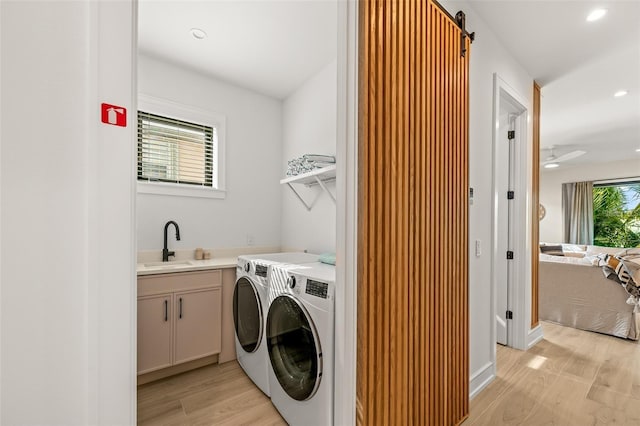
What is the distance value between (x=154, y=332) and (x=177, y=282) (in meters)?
0.37

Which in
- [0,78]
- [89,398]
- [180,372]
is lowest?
[180,372]

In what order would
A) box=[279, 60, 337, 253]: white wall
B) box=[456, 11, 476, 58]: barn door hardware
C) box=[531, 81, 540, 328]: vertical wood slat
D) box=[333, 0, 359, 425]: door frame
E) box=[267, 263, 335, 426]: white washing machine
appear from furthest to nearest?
box=[531, 81, 540, 328]: vertical wood slat
box=[279, 60, 337, 253]: white wall
box=[456, 11, 476, 58]: barn door hardware
box=[267, 263, 335, 426]: white washing machine
box=[333, 0, 359, 425]: door frame

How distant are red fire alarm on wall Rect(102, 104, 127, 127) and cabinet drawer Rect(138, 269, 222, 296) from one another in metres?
1.60

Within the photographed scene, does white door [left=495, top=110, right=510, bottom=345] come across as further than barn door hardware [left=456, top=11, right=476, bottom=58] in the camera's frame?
Yes

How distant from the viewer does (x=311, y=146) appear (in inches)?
114

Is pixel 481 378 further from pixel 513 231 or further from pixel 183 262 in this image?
pixel 183 262

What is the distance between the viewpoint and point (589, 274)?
323 centimetres

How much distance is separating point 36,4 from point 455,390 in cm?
230

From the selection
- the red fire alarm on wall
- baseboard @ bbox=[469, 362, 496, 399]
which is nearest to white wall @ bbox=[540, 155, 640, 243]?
baseboard @ bbox=[469, 362, 496, 399]

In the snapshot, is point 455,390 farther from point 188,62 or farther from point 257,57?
point 188,62

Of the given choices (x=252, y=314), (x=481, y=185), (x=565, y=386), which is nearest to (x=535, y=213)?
(x=481, y=185)

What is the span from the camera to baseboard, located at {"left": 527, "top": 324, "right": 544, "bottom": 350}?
2.80 meters

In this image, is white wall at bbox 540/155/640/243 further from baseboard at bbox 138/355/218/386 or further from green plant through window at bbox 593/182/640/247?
baseboard at bbox 138/355/218/386

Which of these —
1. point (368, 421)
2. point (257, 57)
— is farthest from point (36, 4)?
point (257, 57)
